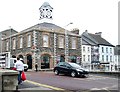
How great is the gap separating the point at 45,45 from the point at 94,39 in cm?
2462

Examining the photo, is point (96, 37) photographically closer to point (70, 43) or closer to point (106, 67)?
point (70, 43)

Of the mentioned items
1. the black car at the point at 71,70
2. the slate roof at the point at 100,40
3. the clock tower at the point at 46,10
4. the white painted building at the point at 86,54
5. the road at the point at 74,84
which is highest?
the clock tower at the point at 46,10

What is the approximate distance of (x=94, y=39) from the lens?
228 ft

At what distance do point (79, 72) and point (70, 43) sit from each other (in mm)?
26628

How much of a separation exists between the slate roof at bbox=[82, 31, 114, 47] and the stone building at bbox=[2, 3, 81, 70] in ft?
44.9

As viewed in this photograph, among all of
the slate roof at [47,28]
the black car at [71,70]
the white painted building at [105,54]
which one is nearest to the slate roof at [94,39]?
the white painted building at [105,54]

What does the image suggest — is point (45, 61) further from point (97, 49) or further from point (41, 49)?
point (97, 49)

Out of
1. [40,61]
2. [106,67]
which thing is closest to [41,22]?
[40,61]

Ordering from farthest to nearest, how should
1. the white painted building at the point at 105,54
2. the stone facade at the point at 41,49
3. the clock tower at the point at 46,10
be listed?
the white painted building at the point at 105,54, the clock tower at the point at 46,10, the stone facade at the point at 41,49

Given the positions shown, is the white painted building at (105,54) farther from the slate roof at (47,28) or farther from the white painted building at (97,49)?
the slate roof at (47,28)

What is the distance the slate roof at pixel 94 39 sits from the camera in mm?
67194

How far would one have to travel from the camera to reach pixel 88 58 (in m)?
64.8

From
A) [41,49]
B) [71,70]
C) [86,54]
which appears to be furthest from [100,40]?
[71,70]

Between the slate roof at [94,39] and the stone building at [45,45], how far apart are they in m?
13.7
